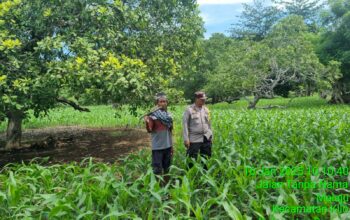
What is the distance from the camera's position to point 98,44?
740 cm

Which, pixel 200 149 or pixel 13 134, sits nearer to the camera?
pixel 200 149

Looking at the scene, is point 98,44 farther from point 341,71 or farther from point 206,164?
point 341,71

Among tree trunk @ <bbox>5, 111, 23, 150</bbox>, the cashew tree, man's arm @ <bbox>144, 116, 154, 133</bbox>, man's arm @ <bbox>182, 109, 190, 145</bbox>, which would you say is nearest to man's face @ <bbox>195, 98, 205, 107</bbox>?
man's arm @ <bbox>182, 109, 190, 145</bbox>

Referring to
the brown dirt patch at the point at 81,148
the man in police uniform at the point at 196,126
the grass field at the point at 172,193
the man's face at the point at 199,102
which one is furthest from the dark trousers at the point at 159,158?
the brown dirt patch at the point at 81,148

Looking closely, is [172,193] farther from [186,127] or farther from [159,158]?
[186,127]

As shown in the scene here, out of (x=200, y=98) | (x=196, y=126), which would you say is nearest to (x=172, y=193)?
(x=196, y=126)

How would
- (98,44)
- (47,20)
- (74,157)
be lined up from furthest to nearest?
(74,157)
(98,44)
(47,20)

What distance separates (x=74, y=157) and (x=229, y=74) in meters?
14.9

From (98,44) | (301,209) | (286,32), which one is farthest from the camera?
(286,32)

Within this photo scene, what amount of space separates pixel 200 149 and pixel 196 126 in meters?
0.58

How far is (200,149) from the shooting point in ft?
19.5

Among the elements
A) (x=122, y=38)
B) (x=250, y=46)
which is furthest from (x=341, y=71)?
(x=122, y=38)

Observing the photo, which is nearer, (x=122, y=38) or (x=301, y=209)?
(x=301, y=209)

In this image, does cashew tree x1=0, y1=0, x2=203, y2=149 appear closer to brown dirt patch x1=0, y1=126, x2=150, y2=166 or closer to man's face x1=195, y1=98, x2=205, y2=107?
man's face x1=195, y1=98, x2=205, y2=107
